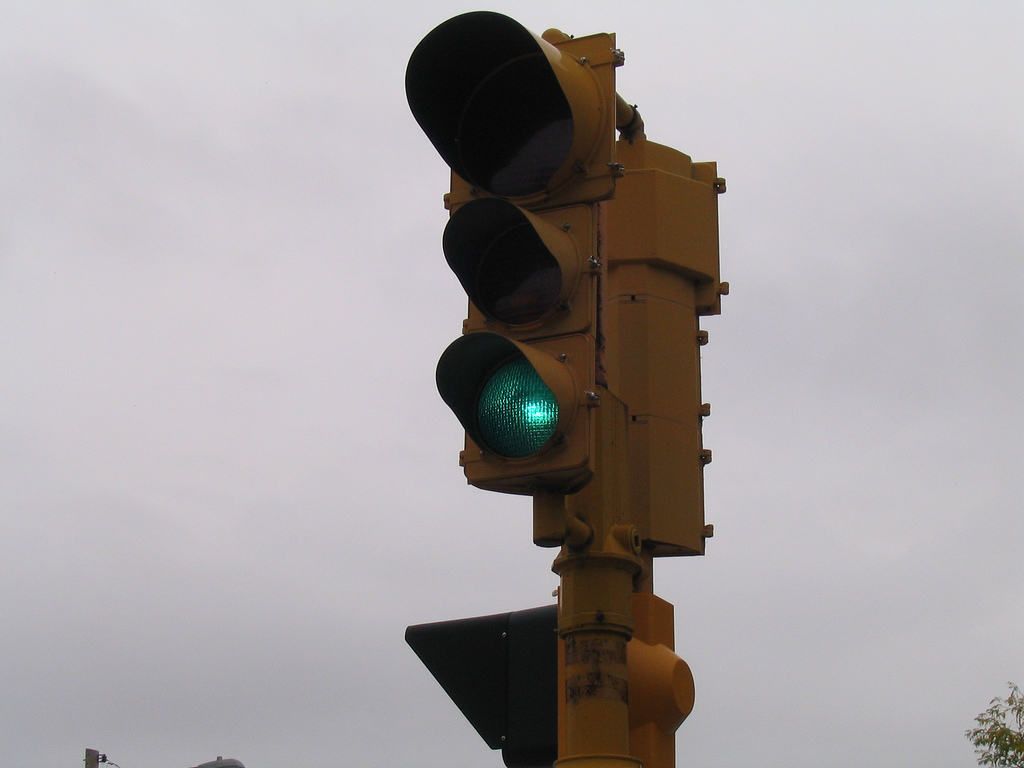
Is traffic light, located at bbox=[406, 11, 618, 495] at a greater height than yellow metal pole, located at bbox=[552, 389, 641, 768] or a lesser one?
greater

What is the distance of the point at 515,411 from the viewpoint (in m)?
3.57

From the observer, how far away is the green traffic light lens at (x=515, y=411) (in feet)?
11.5

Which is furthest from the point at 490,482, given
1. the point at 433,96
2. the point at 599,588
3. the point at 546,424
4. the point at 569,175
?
the point at 433,96

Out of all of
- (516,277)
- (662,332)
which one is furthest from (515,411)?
(662,332)

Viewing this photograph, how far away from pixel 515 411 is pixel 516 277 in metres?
0.38

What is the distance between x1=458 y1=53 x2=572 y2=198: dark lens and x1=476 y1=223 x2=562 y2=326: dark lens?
0.21 metres

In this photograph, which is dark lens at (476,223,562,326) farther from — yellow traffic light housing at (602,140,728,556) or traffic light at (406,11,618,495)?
yellow traffic light housing at (602,140,728,556)

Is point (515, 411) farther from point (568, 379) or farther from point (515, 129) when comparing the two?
point (515, 129)

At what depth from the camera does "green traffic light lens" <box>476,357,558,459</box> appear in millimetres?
3518

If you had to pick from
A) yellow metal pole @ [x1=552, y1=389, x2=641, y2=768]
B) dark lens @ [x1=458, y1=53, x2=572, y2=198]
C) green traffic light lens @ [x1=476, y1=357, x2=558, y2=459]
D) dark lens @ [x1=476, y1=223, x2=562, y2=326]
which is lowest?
yellow metal pole @ [x1=552, y1=389, x2=641, y2=768]

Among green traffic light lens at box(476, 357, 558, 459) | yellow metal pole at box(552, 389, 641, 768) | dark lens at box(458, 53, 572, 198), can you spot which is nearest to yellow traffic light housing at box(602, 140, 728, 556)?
yellow metal pole at box(552, 389, 641, 768)

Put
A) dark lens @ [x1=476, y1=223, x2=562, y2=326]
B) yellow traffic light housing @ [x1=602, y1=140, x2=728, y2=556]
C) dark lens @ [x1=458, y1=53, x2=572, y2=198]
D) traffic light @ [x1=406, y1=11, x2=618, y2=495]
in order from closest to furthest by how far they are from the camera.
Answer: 1. traffic light @ [x1=406, y1=11, x2=618, y2=495]
2. dark lens @ [x1=476, y1=223, x2=562, y2=326]
3. dark lens @ [x1=458, y1=53, x2=572, y2=198]
4. yellow traffic light housing @ [x1=602, y1=140, x2=728, y2=556]

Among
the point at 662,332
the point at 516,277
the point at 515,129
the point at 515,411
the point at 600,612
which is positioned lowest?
the point at 600,612

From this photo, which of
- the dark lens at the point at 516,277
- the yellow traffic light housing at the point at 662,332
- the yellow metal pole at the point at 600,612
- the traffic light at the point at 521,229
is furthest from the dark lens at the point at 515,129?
the yellow metal pole at the point at 600,612
